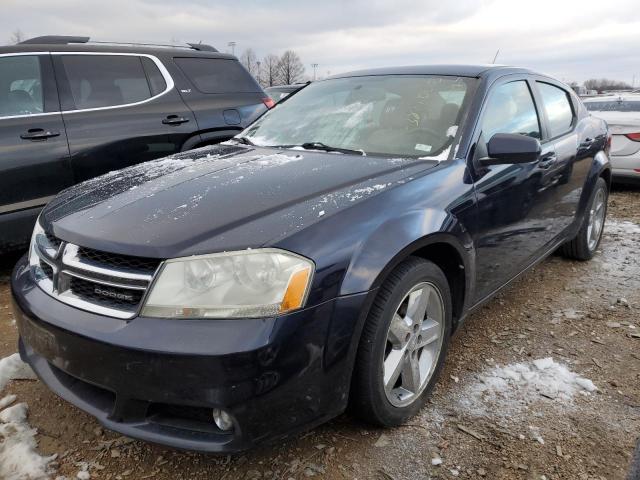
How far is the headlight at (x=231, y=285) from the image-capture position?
1.71 metres

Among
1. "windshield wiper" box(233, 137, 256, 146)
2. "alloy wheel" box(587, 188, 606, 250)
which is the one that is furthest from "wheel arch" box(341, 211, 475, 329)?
"alloy wheel" box(587, 188, 606, 250)

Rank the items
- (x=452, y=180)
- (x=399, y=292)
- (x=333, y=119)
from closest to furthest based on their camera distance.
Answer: (x=399, y=292) → (x=452, y=180) → (x=333, y=119)

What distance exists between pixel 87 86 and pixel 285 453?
11.6 feet

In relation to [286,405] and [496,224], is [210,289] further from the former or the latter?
[496,224]

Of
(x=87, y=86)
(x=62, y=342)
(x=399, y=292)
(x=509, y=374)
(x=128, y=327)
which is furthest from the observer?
(x=87, y=86)

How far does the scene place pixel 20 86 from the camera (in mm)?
4012

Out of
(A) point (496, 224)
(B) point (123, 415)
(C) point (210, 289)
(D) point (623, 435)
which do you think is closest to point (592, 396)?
(D) point (623, 435)

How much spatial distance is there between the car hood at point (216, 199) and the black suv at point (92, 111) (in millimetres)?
1377

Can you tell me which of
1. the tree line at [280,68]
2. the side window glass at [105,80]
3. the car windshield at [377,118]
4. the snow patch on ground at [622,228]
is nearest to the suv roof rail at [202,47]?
the side window glass at [105,80]

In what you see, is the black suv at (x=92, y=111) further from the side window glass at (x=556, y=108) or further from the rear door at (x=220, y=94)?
the side window glass at (x=556, y=108)

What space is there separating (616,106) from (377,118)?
7.49 meters

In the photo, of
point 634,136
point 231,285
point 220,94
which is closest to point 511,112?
point 231,285

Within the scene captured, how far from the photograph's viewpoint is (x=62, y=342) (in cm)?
186

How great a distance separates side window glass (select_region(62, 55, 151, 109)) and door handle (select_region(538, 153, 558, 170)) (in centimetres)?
331
